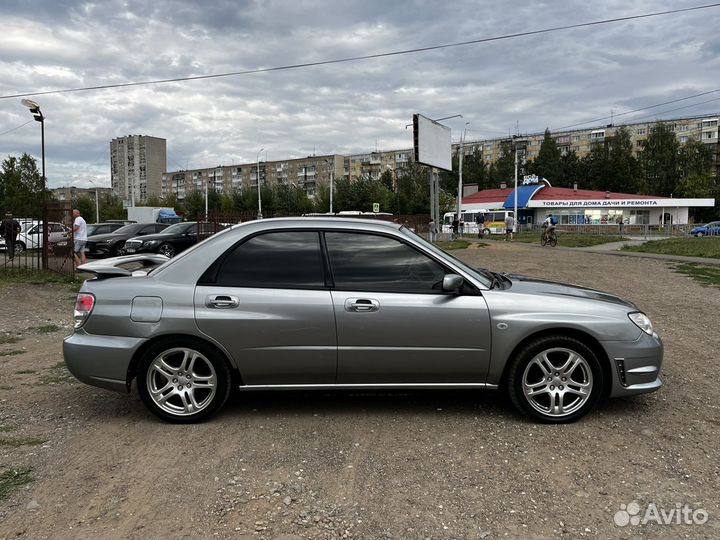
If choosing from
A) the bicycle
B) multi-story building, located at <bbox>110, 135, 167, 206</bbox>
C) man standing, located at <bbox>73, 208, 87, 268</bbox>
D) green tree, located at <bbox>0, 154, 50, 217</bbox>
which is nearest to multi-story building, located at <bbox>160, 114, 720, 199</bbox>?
multi-story building, located at <bbox>110, 135, 167, 206</bbox>

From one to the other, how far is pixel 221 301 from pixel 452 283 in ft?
5.60

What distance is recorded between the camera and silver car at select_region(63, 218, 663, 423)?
398 cm

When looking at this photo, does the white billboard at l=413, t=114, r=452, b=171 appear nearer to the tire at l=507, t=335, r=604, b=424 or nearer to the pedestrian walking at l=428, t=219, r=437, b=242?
the pedestrian walking at l=428, t=219, r=437, b=242

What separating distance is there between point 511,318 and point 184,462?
248 cm

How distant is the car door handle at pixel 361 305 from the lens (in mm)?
3969

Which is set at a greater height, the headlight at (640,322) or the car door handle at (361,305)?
the car door handle at (361,305)

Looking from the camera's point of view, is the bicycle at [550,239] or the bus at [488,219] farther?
the bus at [488,219]

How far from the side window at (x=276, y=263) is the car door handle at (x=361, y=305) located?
26 centimetres

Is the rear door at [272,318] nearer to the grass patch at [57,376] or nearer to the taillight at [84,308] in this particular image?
the taillight at [84,308]

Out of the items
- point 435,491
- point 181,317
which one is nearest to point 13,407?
point 181,317

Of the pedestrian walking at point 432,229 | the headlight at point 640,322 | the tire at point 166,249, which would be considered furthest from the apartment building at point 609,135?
the headlight at point 640,322

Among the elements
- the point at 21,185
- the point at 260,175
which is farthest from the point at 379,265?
the point at 260,175

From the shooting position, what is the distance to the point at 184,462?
3504mm

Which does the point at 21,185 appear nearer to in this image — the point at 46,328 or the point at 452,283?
the point at 46,328
